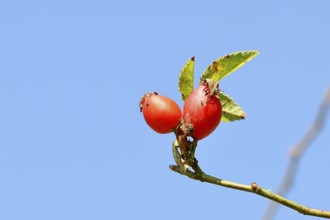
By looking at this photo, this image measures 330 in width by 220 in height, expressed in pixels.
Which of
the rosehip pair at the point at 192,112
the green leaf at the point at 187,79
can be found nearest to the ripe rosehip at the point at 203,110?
the rosehip pair at the point at 192,112

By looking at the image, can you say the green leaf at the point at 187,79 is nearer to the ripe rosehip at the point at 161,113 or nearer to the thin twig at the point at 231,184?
the ripe rosehip at the point at 161,113

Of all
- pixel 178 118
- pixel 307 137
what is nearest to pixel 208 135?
pixel 178 118

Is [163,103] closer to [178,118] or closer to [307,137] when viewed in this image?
[178,118]

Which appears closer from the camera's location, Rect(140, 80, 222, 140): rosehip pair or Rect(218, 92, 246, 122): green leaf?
Rect(140, 80, 222, 140): rosehip pair

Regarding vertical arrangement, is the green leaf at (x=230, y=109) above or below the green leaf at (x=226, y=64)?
below

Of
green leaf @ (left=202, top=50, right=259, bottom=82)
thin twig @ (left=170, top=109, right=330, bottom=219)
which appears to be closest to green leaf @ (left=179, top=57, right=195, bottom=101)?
green leaf @ (left=202, top=50, right=259, bottom=82)

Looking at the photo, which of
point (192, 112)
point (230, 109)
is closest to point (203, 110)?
point (192, 112)

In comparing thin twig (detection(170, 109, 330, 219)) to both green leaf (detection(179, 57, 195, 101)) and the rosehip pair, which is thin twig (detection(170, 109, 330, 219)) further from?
green leaf (detection(179, 57, 195, 101))
